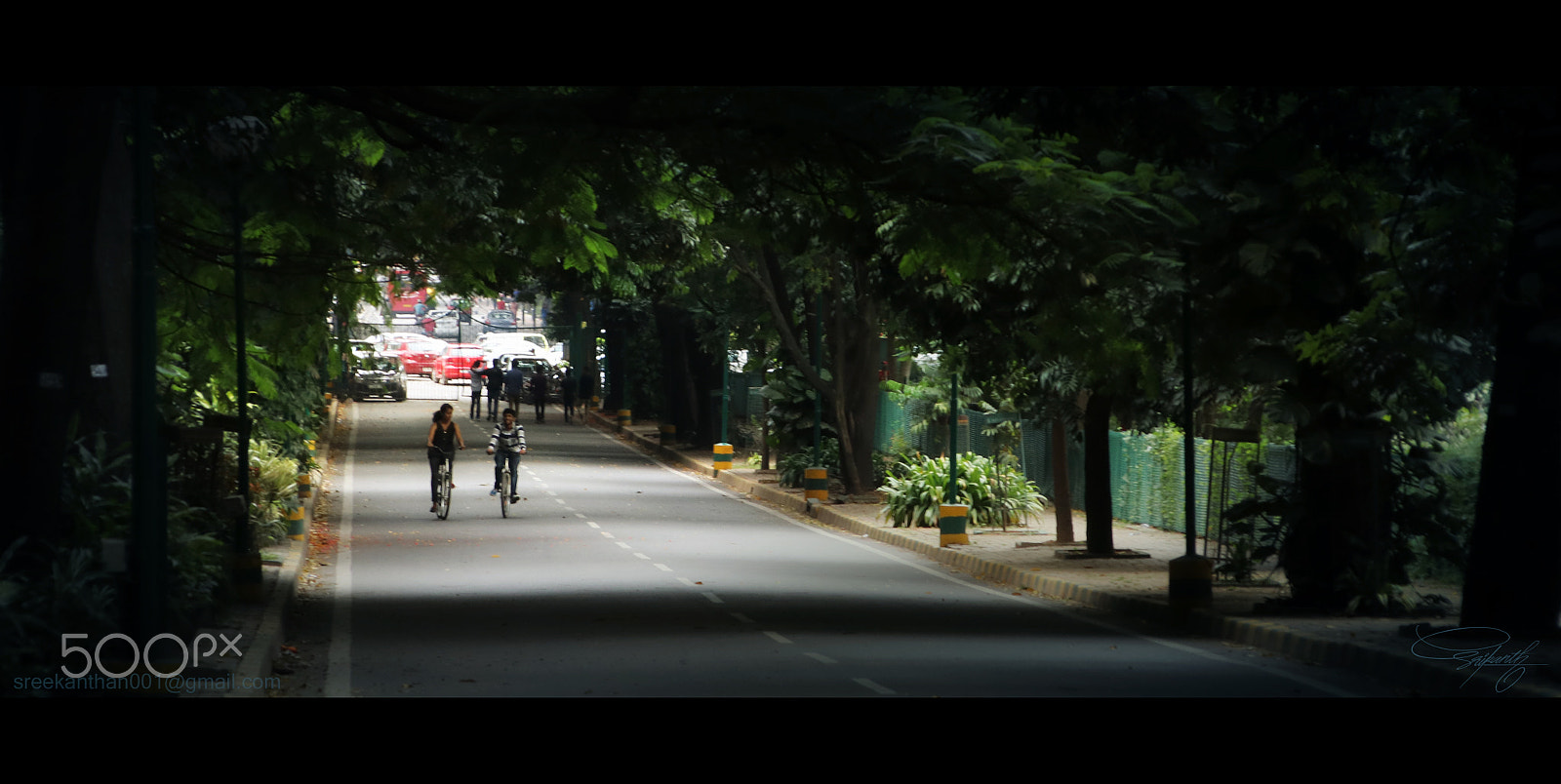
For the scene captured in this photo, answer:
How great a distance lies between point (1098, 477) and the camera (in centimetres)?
2269

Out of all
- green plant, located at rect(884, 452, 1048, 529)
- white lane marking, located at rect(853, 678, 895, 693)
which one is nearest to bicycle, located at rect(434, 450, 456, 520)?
green plant, located at rect(884, 452, 1048, 529)

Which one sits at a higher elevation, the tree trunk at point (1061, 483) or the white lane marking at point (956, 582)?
the tree trunk at point (1061, 483)

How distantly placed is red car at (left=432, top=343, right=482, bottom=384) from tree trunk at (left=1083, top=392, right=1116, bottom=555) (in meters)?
59.6

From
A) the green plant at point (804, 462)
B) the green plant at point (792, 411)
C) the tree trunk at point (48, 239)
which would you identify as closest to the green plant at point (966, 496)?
the green plant at point (804, 462)

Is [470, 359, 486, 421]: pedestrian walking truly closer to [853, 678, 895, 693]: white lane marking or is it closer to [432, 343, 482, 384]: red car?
[432, 343, 482, 384]: red car

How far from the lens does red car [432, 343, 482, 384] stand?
8162 centimetres

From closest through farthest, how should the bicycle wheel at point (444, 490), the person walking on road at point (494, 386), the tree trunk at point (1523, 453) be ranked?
the tree trunk at point (1523, 453) < the bicycle wheel at point (444, 490) < the person walking on road at point (494, 386)

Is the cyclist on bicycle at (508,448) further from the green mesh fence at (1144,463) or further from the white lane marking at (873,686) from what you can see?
the white lane marking at (873,686)

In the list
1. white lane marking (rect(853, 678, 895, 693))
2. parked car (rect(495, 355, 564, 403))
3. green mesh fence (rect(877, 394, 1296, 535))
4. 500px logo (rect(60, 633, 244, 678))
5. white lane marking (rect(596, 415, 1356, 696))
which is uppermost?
parked car (rect(495, 355, 564, 403))

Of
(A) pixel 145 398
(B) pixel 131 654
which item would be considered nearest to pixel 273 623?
(B) pixel 131 654

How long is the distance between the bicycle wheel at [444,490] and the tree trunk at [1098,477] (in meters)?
10.0

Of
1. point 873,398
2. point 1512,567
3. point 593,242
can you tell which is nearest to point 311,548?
point 593,242

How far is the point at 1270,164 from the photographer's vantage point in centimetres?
1480

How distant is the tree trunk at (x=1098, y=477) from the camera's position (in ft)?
74.4
